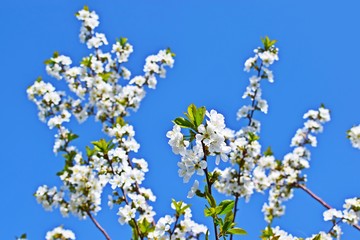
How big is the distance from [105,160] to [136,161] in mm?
678

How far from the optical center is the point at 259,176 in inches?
297

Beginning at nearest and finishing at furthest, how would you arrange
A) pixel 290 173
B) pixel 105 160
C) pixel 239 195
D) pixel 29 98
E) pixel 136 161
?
pixel 105 160 < pixel 136 161 < pixel 239 195 < pixel 29 98 < pixel 290 173

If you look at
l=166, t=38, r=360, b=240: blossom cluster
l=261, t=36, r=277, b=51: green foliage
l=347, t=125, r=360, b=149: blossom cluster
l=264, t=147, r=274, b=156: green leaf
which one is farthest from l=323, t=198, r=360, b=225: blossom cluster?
l=261, t=36, r=277, b=51: green foliage

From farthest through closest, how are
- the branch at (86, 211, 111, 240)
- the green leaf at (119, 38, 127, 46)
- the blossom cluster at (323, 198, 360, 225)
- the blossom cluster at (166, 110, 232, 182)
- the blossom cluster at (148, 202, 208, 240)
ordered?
the green leaf at (119, 38, 127, 46) < the blossom cluster at (323, 198, 360, 225) < the branch at (86, 211, 111, 240) < the blossom cluster at (148, 202, 208, 240) < the blossom cluster at (166, 110, 232, 182)

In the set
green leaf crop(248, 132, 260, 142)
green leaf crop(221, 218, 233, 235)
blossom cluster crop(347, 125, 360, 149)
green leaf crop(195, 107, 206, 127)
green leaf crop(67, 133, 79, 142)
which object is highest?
green leaf crop(67, 133, 79, 142)

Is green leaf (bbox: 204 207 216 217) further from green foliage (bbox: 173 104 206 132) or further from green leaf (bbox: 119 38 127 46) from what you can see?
green leaf (bbox: 119 38 127 46)

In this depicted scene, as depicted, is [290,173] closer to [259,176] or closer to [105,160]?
[259,176]

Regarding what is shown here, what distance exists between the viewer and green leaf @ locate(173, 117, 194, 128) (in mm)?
2629

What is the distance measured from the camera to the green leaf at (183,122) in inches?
104

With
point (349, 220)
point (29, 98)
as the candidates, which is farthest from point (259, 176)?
point (29, 98)

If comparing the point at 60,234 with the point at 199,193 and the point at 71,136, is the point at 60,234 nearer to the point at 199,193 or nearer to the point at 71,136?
the point at 71,136

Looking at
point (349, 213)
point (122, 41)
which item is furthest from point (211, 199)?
point (122, 41)

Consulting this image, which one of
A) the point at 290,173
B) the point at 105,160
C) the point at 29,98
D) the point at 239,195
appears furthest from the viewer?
the point at 290,173

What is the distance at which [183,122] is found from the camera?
2639mm
